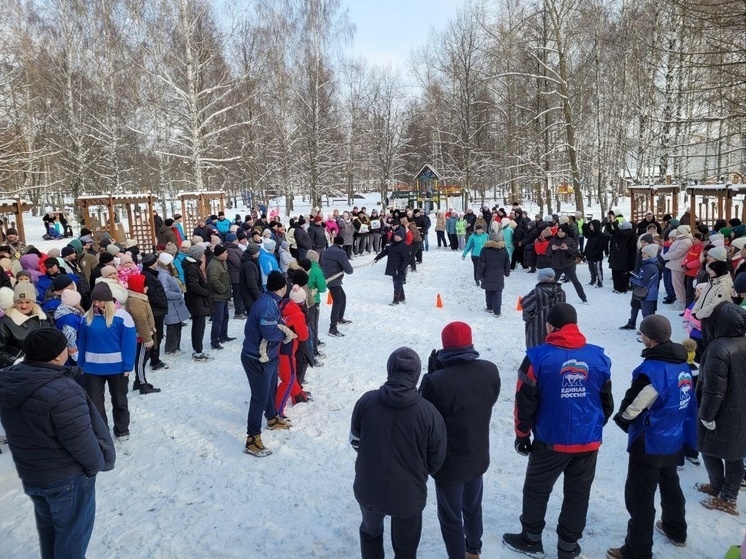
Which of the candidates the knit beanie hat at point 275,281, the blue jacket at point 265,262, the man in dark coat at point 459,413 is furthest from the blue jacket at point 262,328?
the blue jacket at point 265,262

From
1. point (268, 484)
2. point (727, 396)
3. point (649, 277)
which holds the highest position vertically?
point (649, 277)

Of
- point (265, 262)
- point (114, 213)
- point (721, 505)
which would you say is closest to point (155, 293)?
point (265, 262)

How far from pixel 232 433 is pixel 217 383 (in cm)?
166

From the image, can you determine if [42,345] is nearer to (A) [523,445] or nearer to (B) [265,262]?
(A) [523,445]

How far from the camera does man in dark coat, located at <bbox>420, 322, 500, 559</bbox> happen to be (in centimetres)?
345

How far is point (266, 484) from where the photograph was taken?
16.4 ft

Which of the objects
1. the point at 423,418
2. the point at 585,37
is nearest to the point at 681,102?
the point at 585,37

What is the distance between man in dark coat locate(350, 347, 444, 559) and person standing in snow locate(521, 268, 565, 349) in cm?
378

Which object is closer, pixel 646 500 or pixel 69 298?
pixel 646 500

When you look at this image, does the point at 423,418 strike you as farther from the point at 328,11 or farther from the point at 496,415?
the point at 328,11

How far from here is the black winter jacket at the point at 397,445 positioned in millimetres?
3090

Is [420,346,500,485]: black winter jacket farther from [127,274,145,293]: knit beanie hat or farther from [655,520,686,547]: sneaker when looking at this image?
[127,274,145,293]: knit beanie hat

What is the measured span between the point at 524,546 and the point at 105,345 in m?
4.34

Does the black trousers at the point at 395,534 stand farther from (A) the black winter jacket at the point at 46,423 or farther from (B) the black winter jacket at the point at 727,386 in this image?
(B) the black winter jacket at the point at 727,386
